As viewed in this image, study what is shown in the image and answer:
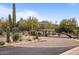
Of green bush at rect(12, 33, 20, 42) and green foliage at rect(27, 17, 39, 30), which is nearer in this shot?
green bush at rect(12, 33, 20, 42)

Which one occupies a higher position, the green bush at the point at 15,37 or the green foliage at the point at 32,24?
the green foliage at the point at 32,24

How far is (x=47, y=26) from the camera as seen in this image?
23.1 m

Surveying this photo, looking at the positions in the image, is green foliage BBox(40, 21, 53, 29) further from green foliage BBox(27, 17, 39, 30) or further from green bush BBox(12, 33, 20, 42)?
green bush BBox(12, 33, 20, 42)

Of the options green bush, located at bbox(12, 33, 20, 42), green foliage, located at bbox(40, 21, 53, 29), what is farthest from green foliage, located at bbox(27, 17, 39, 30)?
green bush, located at bbox(12, 33, 20, 42)

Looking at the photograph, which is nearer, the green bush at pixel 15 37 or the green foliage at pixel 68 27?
the green bush at pixel 15 37

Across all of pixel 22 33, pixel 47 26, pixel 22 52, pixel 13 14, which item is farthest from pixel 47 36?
pixel 22 52

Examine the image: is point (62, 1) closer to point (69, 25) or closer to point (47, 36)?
point (69, 25)

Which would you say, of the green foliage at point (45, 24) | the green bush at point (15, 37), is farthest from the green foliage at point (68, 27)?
the green bush at point (15, 37)

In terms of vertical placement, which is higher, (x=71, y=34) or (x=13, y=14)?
(x=13, y=14)

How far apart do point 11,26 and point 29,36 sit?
3.54 m

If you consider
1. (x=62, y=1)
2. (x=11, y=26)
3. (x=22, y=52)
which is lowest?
(x=22, y=52)

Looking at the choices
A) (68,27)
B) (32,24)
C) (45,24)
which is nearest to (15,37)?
(32,24)

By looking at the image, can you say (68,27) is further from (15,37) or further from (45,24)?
(15,37)

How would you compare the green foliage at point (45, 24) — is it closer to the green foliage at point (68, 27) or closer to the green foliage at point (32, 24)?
the green foliage at point (32, 24)
